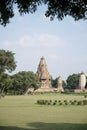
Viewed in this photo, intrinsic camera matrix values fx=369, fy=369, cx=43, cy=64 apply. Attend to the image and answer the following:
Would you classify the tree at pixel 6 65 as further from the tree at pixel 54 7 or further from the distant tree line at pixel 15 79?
the tree at pixel 54 7

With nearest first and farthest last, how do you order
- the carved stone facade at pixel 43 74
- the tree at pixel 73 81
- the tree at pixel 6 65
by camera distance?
the tree at pixel 6 65 < the carved stone facade at pixel 43 74 < the tree at pixel 73 81

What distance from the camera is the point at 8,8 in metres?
11.3

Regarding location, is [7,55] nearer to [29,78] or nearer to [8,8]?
[29,78]

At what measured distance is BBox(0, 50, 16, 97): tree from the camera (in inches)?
2114

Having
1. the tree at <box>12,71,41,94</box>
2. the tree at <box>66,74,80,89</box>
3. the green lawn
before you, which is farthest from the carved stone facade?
the green lawn

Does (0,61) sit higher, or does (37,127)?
(0,61)

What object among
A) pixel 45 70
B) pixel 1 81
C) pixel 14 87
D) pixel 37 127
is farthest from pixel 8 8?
pixel 45 70

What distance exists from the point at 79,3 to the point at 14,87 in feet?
254

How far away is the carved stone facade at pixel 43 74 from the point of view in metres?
112

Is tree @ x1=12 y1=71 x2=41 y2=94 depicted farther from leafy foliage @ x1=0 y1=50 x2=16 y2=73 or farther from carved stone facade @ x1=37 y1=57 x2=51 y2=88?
leafy foliage @ x1=0 y1=50 x2=16 y2=73

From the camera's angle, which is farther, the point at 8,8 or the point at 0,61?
the point at 0,61

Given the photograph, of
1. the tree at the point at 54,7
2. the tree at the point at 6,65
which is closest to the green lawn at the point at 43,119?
the tree at the point at 54,7

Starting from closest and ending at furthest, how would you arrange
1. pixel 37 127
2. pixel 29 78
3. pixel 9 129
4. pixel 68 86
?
pixel 9 129
pixel 37 127
pixel 29 78
pixel 68 86

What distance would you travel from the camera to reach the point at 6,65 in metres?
56.2
